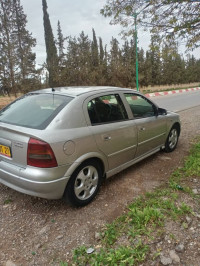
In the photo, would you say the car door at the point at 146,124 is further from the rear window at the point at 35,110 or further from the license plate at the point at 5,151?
the license plate at the point at 5,151

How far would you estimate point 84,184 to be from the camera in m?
2.67

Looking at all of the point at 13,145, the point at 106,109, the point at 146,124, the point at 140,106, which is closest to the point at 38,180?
the point at 13,145

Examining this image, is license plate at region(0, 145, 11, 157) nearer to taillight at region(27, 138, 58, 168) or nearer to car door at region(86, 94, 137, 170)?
taillight at region(27, 138, 58, 168)

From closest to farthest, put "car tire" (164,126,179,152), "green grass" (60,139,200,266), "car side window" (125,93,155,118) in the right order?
"green grass" (60,139,200,266) → "car side window" (125,93,155,118) → "car tire" (164,126,179,152)

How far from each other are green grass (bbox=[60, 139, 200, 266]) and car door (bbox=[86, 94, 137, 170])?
70cm

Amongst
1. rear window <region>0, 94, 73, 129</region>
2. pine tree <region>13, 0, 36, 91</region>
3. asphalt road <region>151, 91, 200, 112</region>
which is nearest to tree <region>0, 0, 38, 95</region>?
pine tree <region>13, 0, 36, 91</region>

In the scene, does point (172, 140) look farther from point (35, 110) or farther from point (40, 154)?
point (40, 154)

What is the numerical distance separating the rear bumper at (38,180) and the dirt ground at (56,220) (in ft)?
1.21

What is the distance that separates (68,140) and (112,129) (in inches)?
31.5

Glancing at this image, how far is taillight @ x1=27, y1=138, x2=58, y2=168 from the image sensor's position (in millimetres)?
2231

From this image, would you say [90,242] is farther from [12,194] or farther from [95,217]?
[12,194]

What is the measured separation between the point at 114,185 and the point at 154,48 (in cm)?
344

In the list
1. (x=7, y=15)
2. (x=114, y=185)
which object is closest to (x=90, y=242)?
(x=114, y=185)

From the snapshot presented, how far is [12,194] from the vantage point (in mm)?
3023
